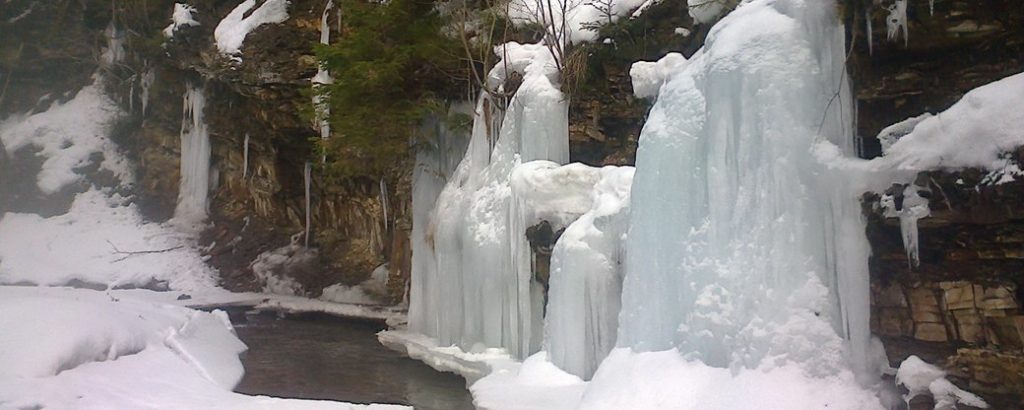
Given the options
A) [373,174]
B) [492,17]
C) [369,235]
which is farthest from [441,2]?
[369,235]

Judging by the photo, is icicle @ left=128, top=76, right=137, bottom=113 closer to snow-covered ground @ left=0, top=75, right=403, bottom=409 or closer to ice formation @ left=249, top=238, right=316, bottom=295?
snow-covered ground @ left=0, top=75, right=403, bottom=409

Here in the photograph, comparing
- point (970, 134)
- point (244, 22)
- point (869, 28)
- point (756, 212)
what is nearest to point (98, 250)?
point (244, 22)

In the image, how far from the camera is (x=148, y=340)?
8.77 meters

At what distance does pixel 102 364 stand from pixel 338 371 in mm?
3507

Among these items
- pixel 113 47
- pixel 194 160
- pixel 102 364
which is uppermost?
pixel 113 47

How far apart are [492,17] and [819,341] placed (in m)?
8.31

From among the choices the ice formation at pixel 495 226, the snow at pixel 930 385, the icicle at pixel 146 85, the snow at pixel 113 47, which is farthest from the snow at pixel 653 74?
the snow at pixel 113 47

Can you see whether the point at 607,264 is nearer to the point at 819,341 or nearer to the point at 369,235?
the point at 819,341

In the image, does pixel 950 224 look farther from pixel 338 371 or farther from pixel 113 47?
pixel 113 47

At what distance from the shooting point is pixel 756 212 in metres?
5.54

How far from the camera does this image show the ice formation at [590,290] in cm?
744

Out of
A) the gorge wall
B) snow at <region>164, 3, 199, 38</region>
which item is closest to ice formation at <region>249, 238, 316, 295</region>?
the gorge wall

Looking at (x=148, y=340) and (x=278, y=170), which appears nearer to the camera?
(x=148, y=340)

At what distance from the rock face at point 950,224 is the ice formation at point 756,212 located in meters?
0.37
